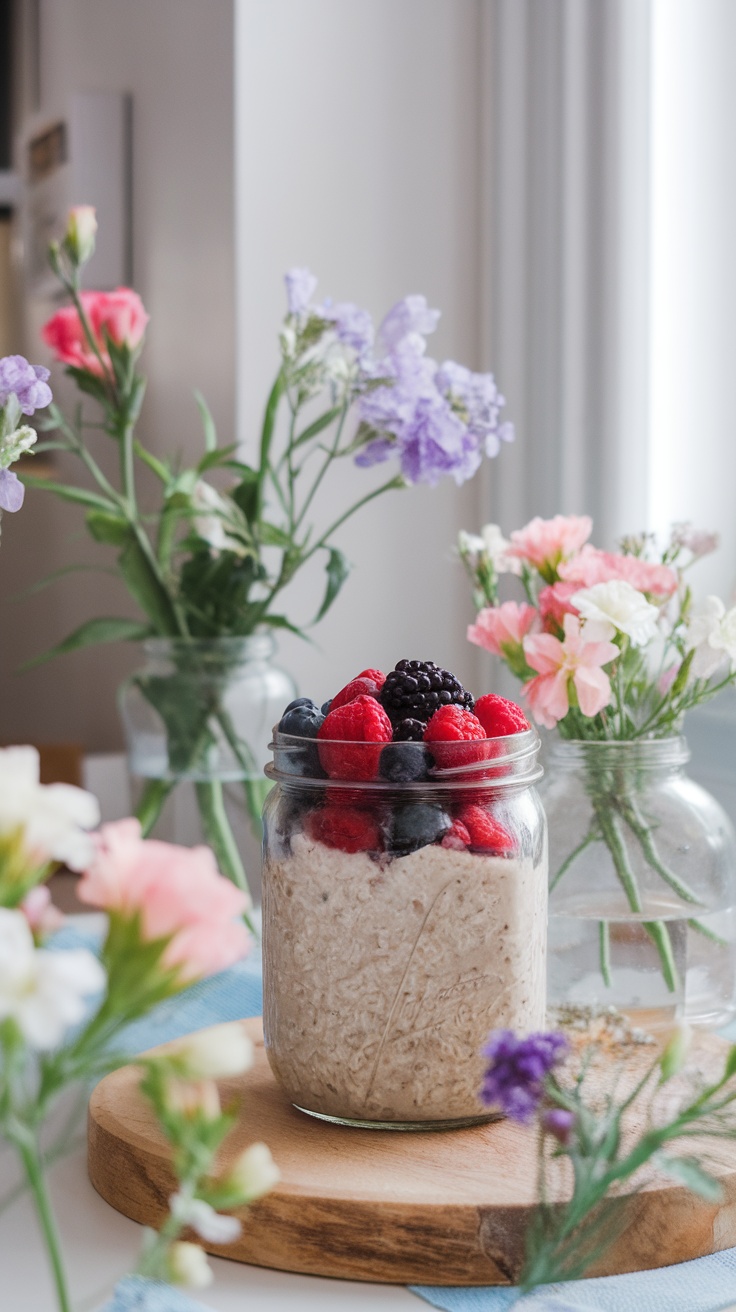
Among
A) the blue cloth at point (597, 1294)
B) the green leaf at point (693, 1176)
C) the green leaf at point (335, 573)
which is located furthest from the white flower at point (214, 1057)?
the green leaf at point (335, 573)

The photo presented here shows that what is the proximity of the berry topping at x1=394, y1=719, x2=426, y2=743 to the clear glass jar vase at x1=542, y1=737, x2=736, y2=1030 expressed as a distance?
8.3 inches

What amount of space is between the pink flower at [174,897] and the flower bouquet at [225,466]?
2.35 ft

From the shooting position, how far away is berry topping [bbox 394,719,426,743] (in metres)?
0.70

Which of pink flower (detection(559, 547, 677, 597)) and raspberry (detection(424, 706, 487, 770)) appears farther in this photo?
pink flower (detection(559, 547, 677, 597))

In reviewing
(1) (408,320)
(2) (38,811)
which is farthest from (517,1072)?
(1) (408,320)

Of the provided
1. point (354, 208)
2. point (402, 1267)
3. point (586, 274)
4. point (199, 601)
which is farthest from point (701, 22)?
point (402, 1267)

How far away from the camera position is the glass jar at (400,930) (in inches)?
26.7

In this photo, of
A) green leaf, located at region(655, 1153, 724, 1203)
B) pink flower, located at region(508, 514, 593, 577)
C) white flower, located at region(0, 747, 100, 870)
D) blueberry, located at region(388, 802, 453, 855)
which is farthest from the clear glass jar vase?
white flower, located at region(0, 747, 100, 870)

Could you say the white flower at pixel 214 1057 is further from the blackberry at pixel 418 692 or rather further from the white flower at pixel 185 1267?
the blackberry at pixel 418 692

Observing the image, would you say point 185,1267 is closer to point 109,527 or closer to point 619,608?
point 619,608

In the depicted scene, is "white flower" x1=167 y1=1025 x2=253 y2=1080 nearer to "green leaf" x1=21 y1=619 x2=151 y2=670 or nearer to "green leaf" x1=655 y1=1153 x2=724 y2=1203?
"green leaf" x1=655 y1=1153 x2=724 y2=1203

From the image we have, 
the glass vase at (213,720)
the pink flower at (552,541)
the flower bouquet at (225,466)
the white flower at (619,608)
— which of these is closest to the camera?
the white flower at (619,608)

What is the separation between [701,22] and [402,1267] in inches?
46.7

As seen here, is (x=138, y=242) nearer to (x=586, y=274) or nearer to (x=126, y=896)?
(x=586, y=274)
